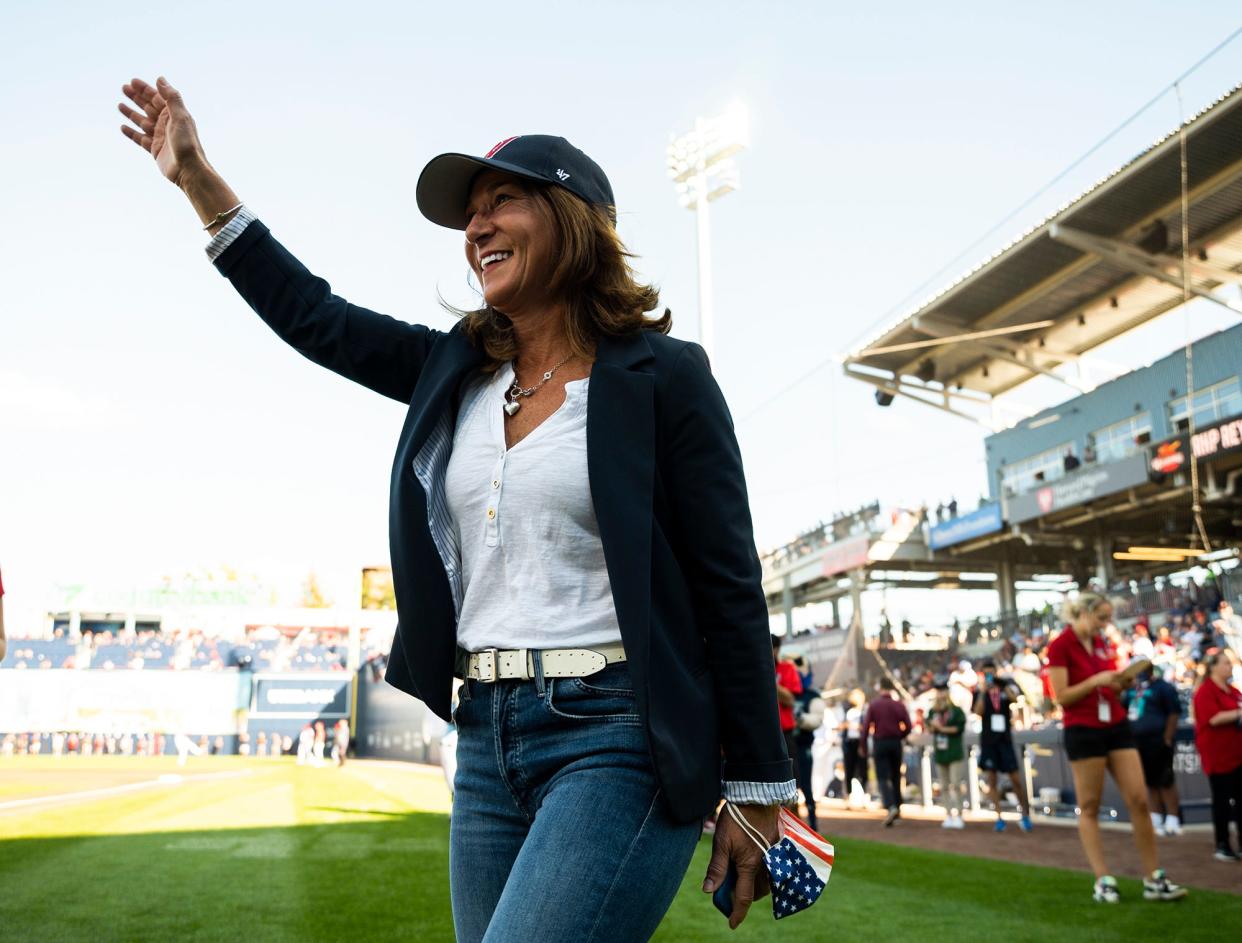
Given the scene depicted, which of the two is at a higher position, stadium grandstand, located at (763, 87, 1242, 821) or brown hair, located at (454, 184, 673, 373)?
stadium grandstand, located at (763, 87, 1242, 821)

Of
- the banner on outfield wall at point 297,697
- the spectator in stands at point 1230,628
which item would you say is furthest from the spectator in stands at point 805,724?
the banner on outfield wall at point 297,697

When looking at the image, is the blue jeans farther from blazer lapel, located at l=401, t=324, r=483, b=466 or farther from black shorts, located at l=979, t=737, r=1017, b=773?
black shorts, located at l=979, t=737, r=1017, b=773

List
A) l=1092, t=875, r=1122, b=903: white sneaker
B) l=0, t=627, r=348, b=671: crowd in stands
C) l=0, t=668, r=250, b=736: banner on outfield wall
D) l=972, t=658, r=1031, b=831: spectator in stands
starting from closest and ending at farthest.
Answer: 1. l=1092, t=875, r=1122, b=903: white sneaker
2. l=972, t=658, r=1031, b=831: spectator in stands
3. l=0, t=668, r=250, b=736: banner on outfield wall
4. l=0, t=627, r=348, b=671: crowd in stands

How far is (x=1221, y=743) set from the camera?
976cm

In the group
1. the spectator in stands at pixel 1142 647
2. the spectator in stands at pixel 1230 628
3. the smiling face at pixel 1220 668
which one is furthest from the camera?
the spectator in stands at pixel 1142 647

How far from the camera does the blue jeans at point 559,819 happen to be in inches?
64.4

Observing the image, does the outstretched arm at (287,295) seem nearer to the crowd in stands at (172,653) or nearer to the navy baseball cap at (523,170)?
the navy baseball cap at (523,170)

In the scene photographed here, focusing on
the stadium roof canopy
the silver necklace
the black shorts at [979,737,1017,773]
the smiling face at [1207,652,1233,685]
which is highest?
the stadium roof canopy

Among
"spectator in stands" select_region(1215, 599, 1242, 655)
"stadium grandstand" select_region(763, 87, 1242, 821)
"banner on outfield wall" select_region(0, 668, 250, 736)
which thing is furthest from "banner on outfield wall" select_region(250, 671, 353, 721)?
"spectator in stands" select_region(1215, 599, 1242, 655)

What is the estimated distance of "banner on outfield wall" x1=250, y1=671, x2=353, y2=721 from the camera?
41.0m

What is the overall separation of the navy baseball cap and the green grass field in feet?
15.6

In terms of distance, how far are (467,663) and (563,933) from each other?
502mm

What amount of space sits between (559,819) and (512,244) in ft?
3.43

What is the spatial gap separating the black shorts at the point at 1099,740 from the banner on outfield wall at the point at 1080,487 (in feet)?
83.9
